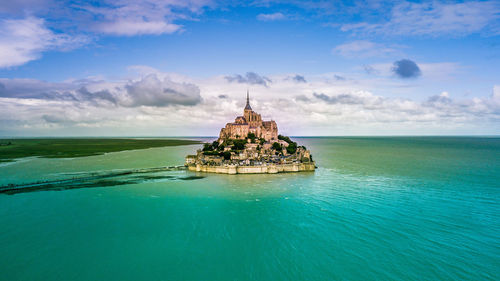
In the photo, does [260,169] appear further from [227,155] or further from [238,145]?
[238,145]

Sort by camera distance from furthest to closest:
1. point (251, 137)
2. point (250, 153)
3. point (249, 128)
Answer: point (249, 128) < point (251, 137) < point (250, 153)

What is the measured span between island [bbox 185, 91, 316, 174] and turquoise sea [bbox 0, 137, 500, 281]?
1453 cm

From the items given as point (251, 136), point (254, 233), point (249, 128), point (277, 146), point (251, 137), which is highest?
point (249, 128)

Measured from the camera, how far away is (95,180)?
4731cm

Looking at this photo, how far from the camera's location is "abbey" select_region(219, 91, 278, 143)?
268 feet

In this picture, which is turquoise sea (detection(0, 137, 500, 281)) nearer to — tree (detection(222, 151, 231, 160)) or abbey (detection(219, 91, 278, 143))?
tree (detection(222, 151, 231, 160))

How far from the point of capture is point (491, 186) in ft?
129

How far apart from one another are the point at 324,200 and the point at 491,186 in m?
29.4

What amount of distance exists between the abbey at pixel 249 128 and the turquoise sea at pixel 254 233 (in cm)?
4203

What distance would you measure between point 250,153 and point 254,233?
40.9 meters

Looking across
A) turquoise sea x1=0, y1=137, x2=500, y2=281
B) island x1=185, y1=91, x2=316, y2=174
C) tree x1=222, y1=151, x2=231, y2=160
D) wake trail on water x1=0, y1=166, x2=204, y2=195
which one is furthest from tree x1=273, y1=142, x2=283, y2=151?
turquoise sea x1=0, y1=137, x2=500, y2=281

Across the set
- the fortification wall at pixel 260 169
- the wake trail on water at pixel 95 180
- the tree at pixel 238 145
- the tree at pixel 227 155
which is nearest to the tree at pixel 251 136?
the tree at pixel 238 145

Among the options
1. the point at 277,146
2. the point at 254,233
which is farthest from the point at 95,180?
the point at 277,146

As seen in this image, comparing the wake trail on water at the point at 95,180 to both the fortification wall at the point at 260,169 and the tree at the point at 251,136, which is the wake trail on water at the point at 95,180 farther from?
the tree at the point at 251,136
